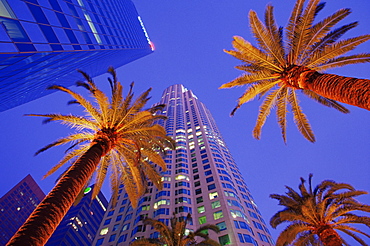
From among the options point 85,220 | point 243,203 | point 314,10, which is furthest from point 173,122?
point 314,10

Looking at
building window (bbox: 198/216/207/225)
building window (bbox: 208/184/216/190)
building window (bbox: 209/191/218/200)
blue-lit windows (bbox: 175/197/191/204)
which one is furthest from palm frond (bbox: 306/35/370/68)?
building window (bbox: 208/184/216/190)

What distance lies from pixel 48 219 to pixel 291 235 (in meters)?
14.0

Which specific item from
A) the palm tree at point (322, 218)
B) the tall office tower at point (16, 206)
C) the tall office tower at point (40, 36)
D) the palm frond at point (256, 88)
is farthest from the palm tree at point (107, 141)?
the tall office tower at point (16, 206)

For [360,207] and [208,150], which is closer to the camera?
[360,207]

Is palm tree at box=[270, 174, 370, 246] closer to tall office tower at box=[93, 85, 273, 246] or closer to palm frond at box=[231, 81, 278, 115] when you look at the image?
palm frond at box=[231, 81, 278, 115]

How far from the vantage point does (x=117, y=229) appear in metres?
45.2

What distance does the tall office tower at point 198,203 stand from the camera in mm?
38863

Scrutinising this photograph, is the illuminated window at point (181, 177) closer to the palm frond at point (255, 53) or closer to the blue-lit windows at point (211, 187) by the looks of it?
the blue-lit windows at point (211, 187)

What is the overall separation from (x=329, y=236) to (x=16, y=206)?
5096 inches

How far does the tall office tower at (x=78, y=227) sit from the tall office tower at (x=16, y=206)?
28.4 metres

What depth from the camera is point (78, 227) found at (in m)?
79.8

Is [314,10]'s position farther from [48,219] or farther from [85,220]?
[85,220]

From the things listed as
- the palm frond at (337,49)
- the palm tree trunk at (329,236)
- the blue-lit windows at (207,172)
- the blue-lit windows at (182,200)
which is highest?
the palm frond at (337,49)

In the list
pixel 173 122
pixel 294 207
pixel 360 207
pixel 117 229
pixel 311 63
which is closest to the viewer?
pixel 311 63
